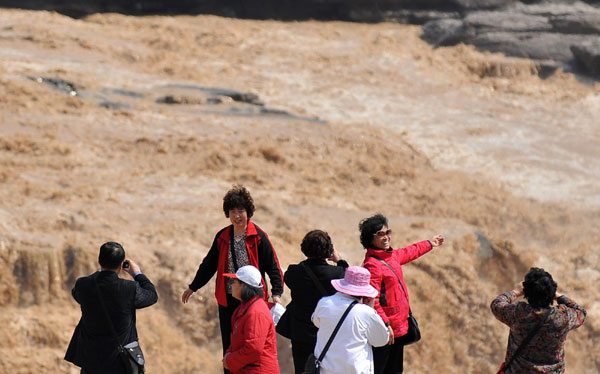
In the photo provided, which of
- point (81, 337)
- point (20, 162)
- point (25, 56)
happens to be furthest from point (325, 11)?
point (81, 337)

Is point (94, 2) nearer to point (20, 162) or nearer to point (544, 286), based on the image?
point (20, 162)

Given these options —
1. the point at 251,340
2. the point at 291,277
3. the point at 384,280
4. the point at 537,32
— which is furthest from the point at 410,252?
the point at 537,32

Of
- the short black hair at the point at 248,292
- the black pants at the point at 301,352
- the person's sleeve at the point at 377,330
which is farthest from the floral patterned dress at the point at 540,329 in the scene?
the short black hair at the point at 248,292

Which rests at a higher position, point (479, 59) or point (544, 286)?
point (544, 286)

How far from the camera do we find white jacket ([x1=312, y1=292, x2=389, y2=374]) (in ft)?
14.9

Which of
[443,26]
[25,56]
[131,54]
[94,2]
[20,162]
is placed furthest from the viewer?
[443,26]

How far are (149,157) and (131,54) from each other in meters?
5.84

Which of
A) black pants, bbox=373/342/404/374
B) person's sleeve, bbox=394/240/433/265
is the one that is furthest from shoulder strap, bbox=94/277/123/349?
person's sleeve, bbox=394/240/433/265

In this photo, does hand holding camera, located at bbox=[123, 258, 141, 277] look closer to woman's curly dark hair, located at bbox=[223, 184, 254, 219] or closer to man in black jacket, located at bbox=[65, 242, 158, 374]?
man in black jacket, located at bbox=[65, 242, 158, 374]

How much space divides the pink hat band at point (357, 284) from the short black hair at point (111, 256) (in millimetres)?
1241

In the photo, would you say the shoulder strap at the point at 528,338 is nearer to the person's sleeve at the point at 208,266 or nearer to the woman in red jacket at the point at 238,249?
the woman in red jacket at the point at 238,249

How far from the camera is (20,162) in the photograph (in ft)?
39.0

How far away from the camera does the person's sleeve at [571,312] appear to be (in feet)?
15.3

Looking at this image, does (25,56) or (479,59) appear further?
(479,59)
